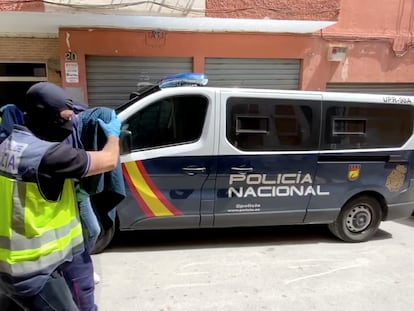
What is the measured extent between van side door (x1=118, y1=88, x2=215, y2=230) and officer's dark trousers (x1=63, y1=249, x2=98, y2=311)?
1.97 m

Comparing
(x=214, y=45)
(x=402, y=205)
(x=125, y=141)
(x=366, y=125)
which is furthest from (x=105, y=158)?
(x=214, y=45)

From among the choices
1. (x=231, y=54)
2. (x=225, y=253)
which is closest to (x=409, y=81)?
(x=231, y=54)

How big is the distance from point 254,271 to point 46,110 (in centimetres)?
286

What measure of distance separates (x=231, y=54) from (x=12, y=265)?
7620mm

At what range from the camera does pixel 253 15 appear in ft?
25.5

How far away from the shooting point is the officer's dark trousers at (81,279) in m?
2.10

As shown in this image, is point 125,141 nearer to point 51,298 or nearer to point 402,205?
point 51,298

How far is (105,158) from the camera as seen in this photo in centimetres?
196

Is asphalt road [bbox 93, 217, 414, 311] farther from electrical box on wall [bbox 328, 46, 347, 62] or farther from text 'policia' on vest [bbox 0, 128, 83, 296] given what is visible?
electrical box on wall [bbox 328, 46, 347, 62]

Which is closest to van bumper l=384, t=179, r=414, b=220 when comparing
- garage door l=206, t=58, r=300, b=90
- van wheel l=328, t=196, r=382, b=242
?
van wheel l=328, t=196, r=382, b=242

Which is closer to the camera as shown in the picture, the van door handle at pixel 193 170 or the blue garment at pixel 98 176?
the blue garment at pixel 98 176

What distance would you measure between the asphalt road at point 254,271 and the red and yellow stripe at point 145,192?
1.71 feet

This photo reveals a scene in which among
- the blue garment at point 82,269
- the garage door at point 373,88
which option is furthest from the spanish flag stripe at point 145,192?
the garage door at point 373,88

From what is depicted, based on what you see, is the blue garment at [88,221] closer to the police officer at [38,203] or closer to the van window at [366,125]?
the police officer at [38,203]
